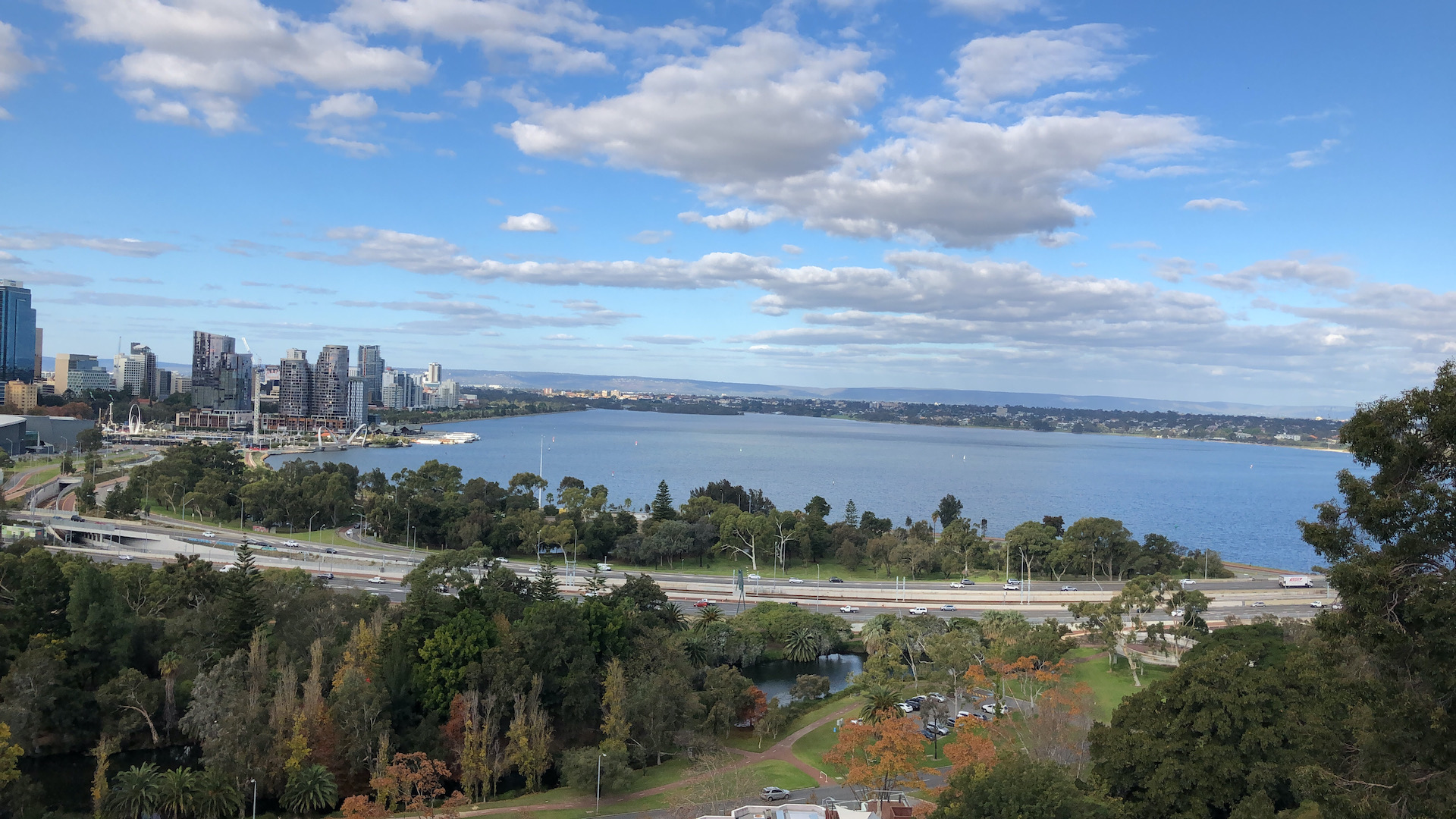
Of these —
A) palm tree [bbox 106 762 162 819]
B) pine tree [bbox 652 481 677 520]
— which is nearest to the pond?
palm tree [bbox 106 762 162 819]

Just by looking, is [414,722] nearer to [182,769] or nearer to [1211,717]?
[182,769]

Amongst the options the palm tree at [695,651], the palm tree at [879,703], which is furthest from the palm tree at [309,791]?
the palm tree at [879,703]

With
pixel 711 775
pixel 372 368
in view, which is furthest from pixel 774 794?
pixel 372 368

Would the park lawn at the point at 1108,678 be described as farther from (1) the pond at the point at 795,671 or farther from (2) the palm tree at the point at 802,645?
(2) the palm tree at the point at 802,645

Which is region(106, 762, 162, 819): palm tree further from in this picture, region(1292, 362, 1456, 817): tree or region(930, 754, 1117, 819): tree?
region(1292, 362, 1456, 817): tree

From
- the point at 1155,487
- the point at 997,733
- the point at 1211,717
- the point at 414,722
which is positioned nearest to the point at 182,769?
the point at 414,722

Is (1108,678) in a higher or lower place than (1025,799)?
lower

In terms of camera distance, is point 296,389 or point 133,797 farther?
point 296,389

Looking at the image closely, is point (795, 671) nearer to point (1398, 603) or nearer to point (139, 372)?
point (1398, 603)
